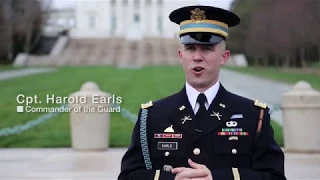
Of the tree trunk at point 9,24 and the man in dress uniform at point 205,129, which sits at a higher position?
the tree trunk at point 9,24

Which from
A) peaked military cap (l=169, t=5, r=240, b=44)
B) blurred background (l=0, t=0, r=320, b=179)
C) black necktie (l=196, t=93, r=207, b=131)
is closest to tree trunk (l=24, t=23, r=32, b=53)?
blurred background (l=0, t=0, r=320, b=179)

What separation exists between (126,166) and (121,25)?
7685 cm

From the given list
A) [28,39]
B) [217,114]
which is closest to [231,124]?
[217,114]

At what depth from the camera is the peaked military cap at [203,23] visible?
8.64 ft

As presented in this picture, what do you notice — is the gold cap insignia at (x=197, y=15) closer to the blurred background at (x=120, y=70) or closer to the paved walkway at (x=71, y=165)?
the blurred background at (x=120, y=70)

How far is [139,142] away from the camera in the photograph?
8.80 feet

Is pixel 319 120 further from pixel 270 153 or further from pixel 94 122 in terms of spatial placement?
pixel 270 153

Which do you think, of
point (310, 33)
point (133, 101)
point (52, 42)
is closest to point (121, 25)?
point (52, 42)

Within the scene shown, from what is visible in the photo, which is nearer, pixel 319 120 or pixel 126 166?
pixel 126 166

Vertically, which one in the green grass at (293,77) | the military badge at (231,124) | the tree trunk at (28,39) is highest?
the tree trunk at (28,39)

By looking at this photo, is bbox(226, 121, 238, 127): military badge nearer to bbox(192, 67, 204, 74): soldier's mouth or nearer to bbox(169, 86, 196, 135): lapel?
bbox(169, 86, 196, 135): lapel

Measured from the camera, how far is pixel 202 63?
2.55 meters

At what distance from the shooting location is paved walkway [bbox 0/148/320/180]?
727 centimetres

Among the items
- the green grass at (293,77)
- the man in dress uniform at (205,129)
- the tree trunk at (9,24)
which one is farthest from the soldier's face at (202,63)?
the tree trunk at (9,24)
